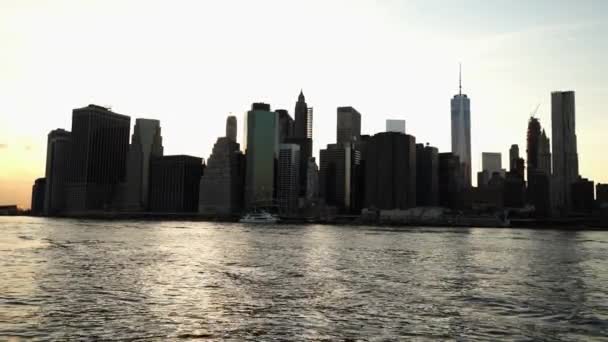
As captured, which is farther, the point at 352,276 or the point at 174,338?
the point at 352,276

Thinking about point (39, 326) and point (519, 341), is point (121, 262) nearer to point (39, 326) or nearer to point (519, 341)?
point (39, 326)

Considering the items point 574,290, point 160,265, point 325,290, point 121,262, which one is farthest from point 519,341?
point 121,262

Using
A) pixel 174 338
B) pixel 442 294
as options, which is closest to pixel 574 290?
pixel 442 294

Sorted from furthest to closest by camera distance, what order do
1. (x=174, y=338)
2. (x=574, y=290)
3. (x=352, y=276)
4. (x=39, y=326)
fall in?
(x=352, y=276)
(x=574, y=290)
(x=39, y=326)
(x=174, y=338)

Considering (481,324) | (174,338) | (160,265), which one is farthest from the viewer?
(160,265)

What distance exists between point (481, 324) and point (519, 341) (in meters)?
4.88

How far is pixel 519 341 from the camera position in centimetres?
3341

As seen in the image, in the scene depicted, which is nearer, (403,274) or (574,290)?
(574,290)

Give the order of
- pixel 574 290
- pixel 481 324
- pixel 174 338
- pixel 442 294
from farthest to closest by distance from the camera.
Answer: pixel 574 290 → pixel 442 294 → pixel 481 324 → pixel 174 338

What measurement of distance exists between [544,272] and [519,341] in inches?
1897

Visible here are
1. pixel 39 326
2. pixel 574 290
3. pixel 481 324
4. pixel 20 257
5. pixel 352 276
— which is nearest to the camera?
pixel 39 326

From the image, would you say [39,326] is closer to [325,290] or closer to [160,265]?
[325,290]

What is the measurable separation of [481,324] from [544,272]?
44194mm

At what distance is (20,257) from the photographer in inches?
3354
